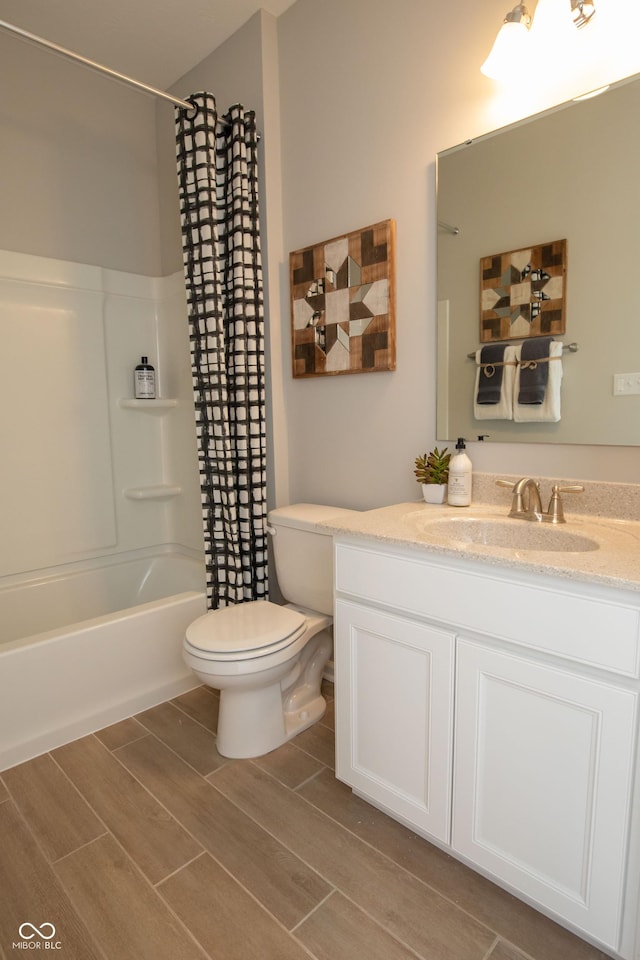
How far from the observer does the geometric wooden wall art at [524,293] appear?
4.99 feet

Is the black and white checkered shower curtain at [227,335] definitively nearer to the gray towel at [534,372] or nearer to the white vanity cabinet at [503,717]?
the white vanity cabinet at [503,717]

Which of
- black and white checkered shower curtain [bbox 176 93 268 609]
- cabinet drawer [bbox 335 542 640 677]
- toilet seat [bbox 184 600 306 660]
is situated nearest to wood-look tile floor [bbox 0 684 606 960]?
toilet seat [bbox 184 600 306 660]

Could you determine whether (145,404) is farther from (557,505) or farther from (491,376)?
(557,505)

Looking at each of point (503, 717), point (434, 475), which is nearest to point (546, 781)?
point (503, 717)

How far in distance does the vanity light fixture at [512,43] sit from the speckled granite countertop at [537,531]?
1.14 m

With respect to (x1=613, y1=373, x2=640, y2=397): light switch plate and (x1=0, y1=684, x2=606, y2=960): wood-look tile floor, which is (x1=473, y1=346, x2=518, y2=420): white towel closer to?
(x1=613, y1=373, x2=640, y2=397): light switch plate

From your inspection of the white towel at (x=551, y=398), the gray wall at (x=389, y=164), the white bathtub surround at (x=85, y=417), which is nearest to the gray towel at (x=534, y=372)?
the white towel at (x=551, y=398)

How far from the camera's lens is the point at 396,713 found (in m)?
1.42

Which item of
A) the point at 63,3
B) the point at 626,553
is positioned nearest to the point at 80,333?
the point at 63,3

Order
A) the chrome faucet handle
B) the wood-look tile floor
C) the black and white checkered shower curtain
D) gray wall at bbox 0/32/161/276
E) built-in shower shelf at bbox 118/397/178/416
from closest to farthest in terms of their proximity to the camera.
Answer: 1. the wood-look tile floor
2. the chrome faucet handle
3. the black and white checkered shower curtain
4. gray wall at bbox 0/32/161/276
5. built-in shower shelf at bbox 118/397/178/416

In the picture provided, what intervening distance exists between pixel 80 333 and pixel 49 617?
4.37 feet

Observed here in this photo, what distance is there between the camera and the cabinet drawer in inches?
39.9

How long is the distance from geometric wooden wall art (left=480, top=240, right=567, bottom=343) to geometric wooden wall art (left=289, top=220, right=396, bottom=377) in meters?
0.36

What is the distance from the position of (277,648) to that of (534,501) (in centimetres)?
91
